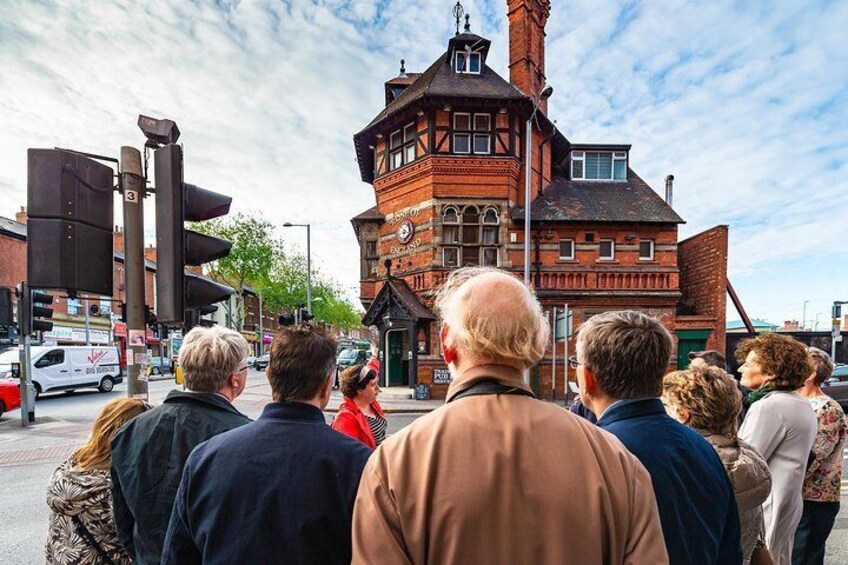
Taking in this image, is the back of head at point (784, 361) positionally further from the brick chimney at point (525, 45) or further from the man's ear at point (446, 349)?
the brick chimney at point (525, 45)

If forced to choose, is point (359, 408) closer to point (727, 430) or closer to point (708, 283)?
point (727, 430)

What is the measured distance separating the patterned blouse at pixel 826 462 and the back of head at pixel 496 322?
3319mm

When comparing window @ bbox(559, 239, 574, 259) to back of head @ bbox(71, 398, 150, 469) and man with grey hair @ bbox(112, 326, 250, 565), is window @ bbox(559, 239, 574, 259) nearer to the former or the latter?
man with grey hair @ bbox(112, 326, 250, 565)

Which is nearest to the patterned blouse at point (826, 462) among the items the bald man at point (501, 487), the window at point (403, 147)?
the bald man at point (501, 487)

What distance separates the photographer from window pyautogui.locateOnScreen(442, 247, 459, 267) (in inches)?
642

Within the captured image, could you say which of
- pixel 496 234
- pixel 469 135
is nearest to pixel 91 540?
pixel 496 234

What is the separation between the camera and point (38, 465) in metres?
7.71

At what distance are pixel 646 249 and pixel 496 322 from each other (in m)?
17.5

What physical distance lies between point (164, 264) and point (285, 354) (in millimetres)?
1856

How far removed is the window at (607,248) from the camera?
655 inches

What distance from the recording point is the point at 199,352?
2.25 m

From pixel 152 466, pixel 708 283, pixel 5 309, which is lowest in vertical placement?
pixel 152 466

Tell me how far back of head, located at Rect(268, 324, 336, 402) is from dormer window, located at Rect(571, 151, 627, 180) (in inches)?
778

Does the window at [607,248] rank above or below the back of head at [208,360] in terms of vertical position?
above
